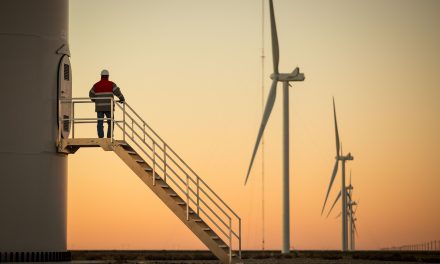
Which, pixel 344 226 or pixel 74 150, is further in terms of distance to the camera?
pixel 344 226

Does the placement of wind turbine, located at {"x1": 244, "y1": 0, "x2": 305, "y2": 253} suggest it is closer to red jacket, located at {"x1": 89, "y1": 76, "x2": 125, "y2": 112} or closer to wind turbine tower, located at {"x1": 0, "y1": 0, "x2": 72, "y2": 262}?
red jacket, located at {"x1": 89, "y1": 76, "x2": 125, "y2": 112}

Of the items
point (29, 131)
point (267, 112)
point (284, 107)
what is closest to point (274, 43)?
point (284, 107)

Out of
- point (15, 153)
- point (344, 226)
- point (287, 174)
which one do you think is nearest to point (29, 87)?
point (15, 153)

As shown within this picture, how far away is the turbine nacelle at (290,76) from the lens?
73938 mm

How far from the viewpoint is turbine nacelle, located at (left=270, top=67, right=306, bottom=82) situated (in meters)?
73.9

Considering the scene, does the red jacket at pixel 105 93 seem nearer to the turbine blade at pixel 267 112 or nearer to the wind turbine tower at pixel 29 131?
the wind turbine tower at pixel 29 131

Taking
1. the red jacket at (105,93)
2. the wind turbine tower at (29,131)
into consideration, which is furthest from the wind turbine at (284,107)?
the wind turbine tower at (29,131)

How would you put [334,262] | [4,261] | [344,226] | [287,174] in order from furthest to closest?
[344,226], [287,174], [334,262], [4,261]

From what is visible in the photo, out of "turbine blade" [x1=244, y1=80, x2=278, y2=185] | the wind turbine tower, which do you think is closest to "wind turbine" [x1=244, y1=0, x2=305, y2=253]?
"turbine blade" [x1=244, y1=80, x2=278, y2=185]

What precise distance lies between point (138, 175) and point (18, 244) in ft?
16.2

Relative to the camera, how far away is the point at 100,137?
43.8m

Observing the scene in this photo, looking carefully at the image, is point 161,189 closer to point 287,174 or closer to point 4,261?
point 4,261

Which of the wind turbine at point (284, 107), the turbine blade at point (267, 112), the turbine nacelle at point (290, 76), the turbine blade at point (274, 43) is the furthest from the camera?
the turbine nacelle at point (290, 76)

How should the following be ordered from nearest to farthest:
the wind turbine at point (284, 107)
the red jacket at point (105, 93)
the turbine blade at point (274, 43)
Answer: the red jacket at point (105, 93), the wind turbine at point (284, 107), the turbine blade at point (274, 43)
